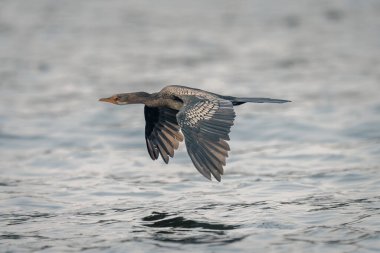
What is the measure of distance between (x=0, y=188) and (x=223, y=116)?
11.9 ft

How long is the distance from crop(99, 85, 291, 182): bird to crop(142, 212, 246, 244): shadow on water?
62 centimetres

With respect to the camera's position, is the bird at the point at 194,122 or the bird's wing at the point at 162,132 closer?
the bird at the point at 194,122

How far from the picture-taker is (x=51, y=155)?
13727 mm

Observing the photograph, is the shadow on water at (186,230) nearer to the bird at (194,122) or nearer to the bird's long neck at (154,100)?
the bird at (194,122)

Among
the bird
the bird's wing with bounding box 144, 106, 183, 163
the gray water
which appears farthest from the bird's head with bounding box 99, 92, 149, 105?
the gray water

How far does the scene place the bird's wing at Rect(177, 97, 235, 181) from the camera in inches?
352

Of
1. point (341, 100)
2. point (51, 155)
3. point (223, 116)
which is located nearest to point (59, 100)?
point (51, 155)

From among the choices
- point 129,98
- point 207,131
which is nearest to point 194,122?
point 207,131

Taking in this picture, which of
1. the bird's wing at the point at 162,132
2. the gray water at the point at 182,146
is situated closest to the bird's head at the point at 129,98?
the bird's wing at the point at 162,132

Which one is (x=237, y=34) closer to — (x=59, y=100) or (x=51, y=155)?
(x=59, y=100)

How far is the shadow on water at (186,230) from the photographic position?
9117 mm

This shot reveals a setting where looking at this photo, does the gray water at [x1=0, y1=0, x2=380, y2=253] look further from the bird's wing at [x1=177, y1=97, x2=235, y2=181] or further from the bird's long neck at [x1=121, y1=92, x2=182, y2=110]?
the bird's long neck at [x1=121, y1=92, x2=182, y2=110]

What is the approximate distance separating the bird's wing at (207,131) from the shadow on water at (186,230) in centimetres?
61

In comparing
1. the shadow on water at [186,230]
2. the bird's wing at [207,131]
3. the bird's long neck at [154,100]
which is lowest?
the shadow on water at [186,230]
